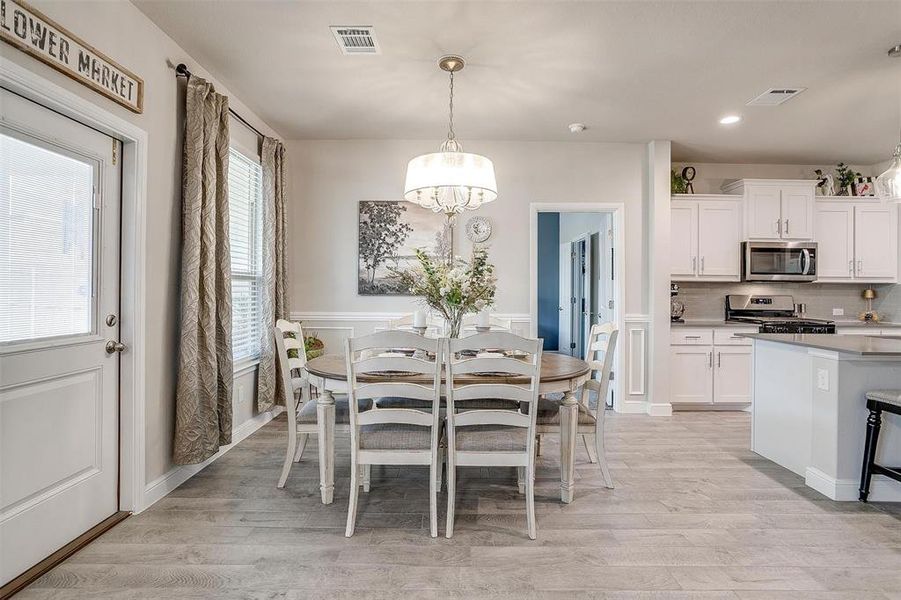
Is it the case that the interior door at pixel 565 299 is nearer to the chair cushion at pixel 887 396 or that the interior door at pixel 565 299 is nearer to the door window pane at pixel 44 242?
the chair cushion at pixel 887 396

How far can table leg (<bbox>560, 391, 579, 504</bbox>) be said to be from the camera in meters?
2.54

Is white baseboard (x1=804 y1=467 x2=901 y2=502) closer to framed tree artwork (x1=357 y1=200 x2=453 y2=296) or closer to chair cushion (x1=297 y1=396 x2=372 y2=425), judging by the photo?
chair cushion (x1=297 y1=396 x2=372 y2=425)

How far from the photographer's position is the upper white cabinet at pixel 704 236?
193 inches

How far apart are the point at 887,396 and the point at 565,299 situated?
5783 mm

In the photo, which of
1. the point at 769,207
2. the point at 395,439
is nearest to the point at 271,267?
the point at 395,439

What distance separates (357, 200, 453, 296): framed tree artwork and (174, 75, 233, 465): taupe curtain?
1.71 metres

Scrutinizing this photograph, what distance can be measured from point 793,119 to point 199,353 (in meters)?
5.03

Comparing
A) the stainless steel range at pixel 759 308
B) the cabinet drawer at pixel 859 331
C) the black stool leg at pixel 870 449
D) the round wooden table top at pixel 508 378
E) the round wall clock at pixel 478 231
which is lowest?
the black stool leg at pixel 870 449

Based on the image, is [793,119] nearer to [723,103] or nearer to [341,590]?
[723,103]

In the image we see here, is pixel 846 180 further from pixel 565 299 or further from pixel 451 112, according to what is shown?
pixel 451 112

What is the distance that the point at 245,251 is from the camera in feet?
12.8

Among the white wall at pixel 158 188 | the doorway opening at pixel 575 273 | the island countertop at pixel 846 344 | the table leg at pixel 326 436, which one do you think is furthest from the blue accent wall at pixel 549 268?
the white wall at pixel 158 188

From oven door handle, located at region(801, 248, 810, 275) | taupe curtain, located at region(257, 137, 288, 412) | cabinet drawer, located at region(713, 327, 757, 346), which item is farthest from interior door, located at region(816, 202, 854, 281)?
taupe curtain, located at region(257, 137, 288, 412)

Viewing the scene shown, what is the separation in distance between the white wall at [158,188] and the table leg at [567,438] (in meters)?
2.32
